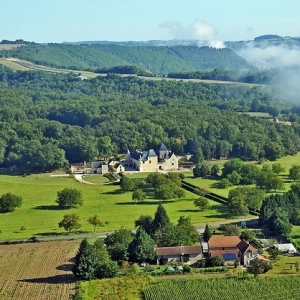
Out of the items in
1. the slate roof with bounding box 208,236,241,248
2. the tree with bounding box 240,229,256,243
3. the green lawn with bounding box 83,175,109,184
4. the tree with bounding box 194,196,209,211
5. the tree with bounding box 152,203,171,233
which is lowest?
the green lawn with bounding box 83,175,109,184

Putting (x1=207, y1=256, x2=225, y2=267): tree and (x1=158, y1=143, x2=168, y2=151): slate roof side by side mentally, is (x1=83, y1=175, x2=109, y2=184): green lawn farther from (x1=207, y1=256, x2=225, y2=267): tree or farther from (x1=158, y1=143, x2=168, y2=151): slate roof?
(x1=207, y1=256, x2=225, y2=267): tree

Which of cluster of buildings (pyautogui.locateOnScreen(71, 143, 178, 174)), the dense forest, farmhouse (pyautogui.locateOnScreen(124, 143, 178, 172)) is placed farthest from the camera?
the dense forest

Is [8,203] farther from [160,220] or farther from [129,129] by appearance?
[129,129]

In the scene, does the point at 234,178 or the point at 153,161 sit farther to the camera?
the point at 153,161

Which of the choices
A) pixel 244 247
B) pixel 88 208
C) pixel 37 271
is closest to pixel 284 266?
pixel 244 247

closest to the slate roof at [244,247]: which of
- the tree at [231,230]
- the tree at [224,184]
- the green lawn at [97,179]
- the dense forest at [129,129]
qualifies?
the tree at [231,230]

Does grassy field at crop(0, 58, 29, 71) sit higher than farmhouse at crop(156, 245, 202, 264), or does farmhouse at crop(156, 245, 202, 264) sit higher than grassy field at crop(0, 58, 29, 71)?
grassy field at crop(0, 58, 29, 71)

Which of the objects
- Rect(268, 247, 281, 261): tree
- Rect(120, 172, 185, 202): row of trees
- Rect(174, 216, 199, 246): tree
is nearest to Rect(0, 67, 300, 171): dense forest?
Rect(120, 172, 185, 202): row of trees
